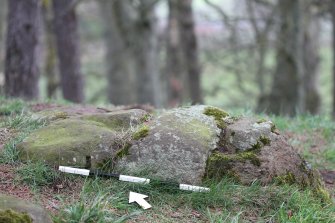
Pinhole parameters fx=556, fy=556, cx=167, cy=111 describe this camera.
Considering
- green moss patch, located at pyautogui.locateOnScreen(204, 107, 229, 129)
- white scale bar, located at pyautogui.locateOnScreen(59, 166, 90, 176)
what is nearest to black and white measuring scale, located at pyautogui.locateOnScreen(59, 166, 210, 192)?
white scale bar, located at pyautogui.locateOnScreen(59, 166, 90, 176)

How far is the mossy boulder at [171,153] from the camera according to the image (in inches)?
174

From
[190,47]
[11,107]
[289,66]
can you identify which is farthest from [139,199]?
[190,47]

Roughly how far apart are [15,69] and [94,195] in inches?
252

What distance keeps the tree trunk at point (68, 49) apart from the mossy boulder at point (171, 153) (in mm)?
9086

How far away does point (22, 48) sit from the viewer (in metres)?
9.82

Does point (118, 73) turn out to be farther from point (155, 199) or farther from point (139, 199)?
point (139, 199)

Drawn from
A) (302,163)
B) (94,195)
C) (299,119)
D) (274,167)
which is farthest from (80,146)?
(299,119)

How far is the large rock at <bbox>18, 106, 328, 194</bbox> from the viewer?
443 centimetres

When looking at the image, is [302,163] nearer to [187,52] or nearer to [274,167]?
[274,167]

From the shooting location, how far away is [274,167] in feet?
15.4

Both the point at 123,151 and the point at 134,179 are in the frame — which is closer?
the point at 134,179

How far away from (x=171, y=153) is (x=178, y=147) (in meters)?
0.08

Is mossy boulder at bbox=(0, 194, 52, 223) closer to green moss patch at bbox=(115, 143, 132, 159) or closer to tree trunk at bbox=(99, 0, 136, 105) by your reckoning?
green moss patch at bbox=(115, 143, 132, 159)

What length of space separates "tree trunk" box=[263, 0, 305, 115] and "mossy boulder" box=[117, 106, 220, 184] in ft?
28.1
